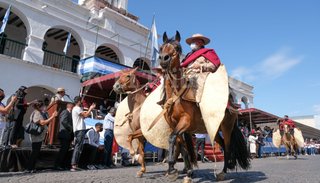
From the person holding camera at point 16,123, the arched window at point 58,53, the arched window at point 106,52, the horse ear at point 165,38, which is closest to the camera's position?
the horse ear at point 165,38

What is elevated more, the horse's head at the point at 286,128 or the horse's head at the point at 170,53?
the horse's head at the point at 170,53

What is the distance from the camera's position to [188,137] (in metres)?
5.93

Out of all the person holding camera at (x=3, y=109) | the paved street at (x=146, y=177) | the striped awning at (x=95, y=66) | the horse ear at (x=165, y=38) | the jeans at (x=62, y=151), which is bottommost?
the paved street at (x=146, y=177)

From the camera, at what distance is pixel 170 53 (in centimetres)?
494

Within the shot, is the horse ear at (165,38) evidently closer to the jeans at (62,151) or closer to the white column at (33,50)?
the jeans at (62,151)

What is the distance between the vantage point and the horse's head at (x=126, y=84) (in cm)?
744

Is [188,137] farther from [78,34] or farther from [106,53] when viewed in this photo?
[106,53]

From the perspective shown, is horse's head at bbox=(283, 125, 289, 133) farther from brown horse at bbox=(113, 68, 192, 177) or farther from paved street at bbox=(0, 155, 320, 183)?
brown horse at bbox=(113, 68, 192, 177)

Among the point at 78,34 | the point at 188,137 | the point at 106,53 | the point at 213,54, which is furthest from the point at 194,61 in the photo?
the point at 106,53

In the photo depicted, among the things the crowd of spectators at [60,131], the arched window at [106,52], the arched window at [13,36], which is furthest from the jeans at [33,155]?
the arched window at [106,52]

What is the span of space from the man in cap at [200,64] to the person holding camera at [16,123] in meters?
4.48

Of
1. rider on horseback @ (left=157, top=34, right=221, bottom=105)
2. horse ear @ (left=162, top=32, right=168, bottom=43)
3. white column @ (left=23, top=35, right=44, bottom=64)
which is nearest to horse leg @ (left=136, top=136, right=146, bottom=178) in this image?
rider on horseback @ (left=157, top=34, right=221, bottom=105)

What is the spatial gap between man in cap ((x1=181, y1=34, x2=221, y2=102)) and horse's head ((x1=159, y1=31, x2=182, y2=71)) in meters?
0.49

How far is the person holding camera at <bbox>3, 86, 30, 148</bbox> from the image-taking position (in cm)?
719
